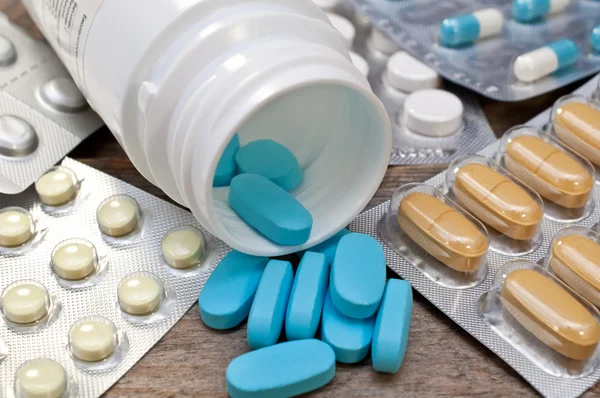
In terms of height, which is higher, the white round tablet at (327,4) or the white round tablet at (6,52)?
the white round tablet at (6,52)

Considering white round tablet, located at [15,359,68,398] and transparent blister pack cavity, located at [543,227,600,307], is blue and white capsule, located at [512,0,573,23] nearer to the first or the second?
transparent blister pack cavity, located at [543,227,600,307]

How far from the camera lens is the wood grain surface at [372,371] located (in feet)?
3.26

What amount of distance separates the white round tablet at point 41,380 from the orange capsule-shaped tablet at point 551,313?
1.92 ft

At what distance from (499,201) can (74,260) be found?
2.03 feet

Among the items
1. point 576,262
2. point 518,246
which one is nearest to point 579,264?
point 576,262

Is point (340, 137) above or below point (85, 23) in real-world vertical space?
below

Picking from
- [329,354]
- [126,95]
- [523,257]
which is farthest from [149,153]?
[523,257]

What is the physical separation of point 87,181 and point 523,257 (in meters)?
0.68

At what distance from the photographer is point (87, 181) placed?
1.25 meters

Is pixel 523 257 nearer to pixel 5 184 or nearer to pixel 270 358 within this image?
pixel 270 358

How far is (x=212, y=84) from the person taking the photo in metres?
0.96

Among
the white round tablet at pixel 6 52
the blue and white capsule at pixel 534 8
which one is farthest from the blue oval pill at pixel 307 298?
the blue and white capsule at pixel 534 8

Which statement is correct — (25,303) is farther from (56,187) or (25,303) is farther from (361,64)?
(361,64)

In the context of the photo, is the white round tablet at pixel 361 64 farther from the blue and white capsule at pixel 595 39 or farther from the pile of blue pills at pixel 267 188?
the blue and white capsule at pixel 595 39
